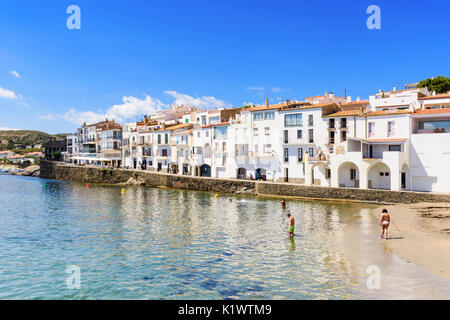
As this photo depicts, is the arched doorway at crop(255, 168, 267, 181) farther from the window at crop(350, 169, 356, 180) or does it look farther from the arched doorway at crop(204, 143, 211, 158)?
the window at crop(350, 169, 356, 180)

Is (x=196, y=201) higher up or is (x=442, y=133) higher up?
(x=442, y=133)

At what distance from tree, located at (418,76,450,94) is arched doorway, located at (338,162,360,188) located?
29.0 m

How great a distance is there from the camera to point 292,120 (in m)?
60.9

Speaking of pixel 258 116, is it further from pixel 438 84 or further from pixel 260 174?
pixel 438 84

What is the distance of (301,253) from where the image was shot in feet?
75.5

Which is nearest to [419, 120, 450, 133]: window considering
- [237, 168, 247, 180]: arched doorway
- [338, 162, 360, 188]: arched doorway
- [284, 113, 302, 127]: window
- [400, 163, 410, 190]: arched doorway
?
[400, 163, 410, 190]: arched doorway

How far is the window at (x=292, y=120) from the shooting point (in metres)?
60.0

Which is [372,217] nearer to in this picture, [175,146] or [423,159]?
[423,159]

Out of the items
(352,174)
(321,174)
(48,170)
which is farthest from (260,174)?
(48,170)

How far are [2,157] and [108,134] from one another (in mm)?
114903

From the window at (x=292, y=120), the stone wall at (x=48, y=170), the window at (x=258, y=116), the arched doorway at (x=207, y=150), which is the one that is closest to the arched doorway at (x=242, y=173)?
the arched doorway at (x=207, y=150)

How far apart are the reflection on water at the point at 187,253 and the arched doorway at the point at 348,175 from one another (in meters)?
9.85
